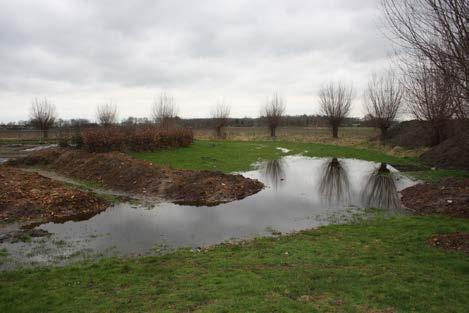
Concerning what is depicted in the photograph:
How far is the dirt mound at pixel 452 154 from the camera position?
22.6 metres

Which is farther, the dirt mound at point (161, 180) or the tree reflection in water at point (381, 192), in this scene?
the dirt mound at point (161, 180)

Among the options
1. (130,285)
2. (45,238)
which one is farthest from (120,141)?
(130,285)

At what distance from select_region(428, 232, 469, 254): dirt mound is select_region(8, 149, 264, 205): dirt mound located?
852cm

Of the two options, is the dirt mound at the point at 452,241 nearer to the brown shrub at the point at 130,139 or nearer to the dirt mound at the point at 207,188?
the dirt mound at the point at 207,188

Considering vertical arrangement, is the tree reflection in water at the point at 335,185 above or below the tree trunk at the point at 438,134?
below

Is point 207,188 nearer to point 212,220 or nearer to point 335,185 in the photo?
point 212,220

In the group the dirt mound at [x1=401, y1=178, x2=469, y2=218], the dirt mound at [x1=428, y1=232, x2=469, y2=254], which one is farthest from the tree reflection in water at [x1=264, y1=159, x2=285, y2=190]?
the dirt mound at [x1=428, y1=232, x2=469, y2=254]

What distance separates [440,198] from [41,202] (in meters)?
15.7

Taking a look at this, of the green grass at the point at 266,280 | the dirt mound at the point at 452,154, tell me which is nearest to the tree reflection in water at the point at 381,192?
the dirt mound at the point at 452,154

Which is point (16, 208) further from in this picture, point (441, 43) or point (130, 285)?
point (441, 43)

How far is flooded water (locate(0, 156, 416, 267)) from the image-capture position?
9.77 meters

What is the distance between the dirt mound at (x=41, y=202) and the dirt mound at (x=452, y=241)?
37.8 feet

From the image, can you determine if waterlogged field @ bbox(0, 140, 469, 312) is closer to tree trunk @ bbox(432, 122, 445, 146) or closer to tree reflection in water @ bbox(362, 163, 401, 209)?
tree reflection in water @ bbox(362, 163, 401, 209)

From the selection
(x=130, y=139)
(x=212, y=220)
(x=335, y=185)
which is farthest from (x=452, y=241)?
(x=130, y=139)
